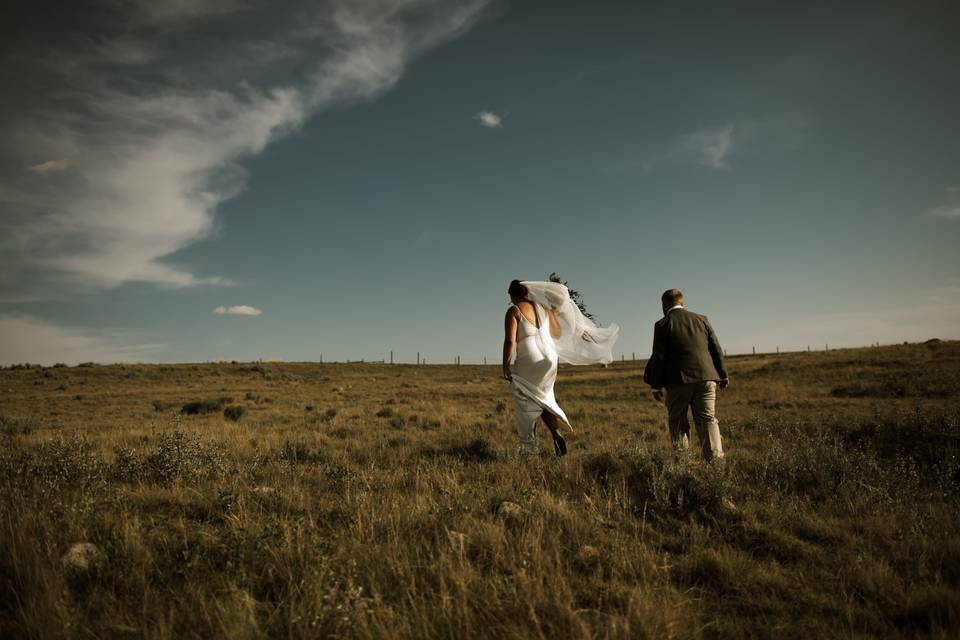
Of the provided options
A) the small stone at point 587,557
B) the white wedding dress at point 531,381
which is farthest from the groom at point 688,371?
the small stone at point 587,557

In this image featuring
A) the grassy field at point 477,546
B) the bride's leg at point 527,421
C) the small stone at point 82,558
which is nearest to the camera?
the grassy field at point 477,546

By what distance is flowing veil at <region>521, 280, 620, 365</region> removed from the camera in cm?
786

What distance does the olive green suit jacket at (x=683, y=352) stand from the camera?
6137 millimetres

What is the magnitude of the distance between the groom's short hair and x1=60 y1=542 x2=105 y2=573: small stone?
6.51m

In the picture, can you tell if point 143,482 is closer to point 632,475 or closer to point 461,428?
point 632,475

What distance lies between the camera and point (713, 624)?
273 cm

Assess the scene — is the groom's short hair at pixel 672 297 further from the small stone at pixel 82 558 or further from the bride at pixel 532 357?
the small stone at pixel 82 558

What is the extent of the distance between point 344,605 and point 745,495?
4261 millimetres

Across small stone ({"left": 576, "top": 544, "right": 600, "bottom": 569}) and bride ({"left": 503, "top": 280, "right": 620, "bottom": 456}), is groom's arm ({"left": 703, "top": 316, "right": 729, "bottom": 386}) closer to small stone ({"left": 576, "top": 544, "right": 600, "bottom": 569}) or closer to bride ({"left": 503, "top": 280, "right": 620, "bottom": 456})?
bride ({"left": 503, "top": 280, "right": 620, "bottom": 456})

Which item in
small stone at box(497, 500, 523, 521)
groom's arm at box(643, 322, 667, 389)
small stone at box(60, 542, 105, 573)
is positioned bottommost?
small stone at box(497, 500, 523, 521)

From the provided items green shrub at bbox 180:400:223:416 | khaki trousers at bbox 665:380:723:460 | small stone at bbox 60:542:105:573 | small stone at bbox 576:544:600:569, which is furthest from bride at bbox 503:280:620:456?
green shrub at bbox 180:400:223:416

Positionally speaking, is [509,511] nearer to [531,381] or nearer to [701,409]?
[531,381]

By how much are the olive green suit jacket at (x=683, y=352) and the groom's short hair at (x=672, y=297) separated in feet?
0.69

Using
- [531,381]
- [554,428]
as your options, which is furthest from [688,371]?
[531,381]
